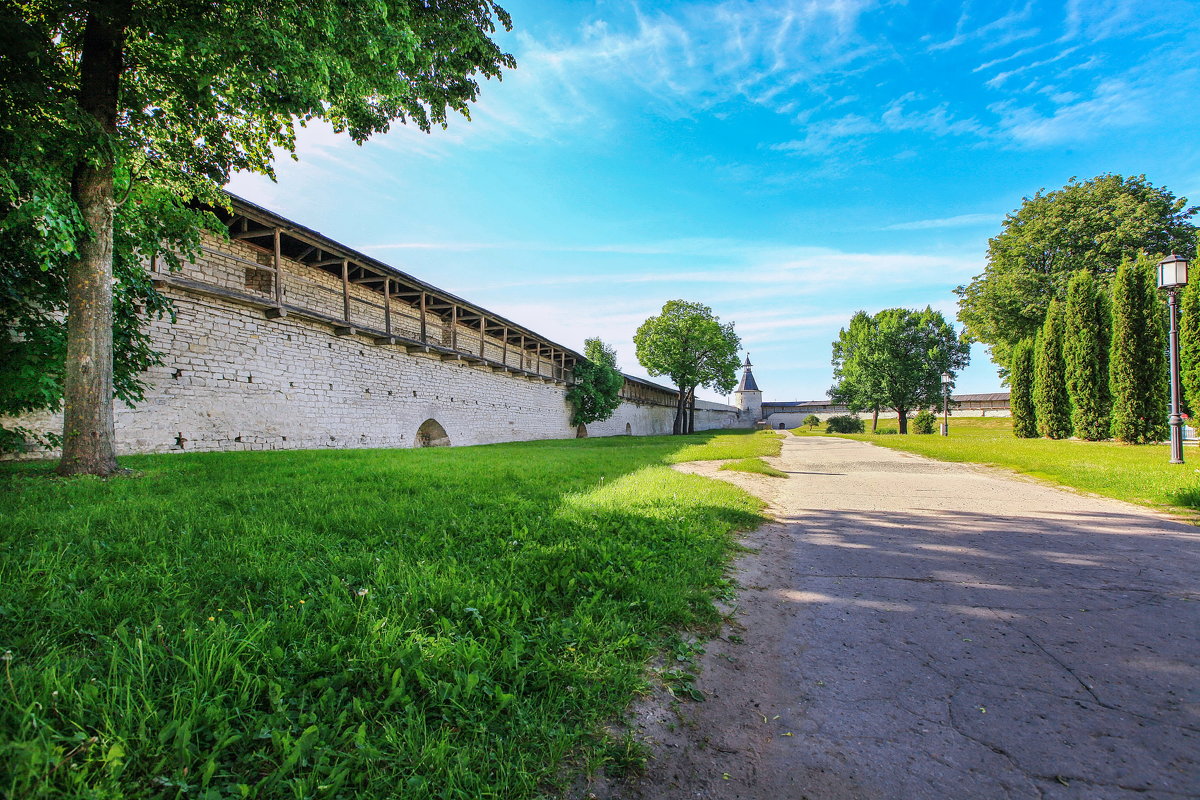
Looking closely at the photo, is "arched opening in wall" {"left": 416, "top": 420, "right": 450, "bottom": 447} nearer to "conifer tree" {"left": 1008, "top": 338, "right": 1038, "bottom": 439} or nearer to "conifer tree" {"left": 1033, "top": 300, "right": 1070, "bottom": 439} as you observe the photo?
"conifer tree" {"left": 1033, "top": 300, "right": 1070, "bottom": 439}

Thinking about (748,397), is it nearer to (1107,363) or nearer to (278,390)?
(1107,363)

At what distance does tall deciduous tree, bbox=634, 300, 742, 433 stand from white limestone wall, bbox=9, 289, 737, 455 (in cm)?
2549

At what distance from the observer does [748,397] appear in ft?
230

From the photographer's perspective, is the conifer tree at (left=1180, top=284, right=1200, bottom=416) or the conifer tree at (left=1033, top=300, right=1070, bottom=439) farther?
the conifer tree at (left=1033, top=300, right=1070, bottom=439)

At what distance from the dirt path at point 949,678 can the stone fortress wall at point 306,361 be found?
463 inches

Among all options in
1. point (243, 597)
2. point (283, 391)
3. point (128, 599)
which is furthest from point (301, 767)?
point (283, 391)

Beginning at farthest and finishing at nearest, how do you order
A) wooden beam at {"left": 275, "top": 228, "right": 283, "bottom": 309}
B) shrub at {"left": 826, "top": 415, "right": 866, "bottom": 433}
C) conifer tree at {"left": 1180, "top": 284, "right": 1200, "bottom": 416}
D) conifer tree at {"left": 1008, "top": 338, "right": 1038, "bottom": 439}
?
shrub at {"left": 826, "top": 415, "right": 866, "bottom": 433} < conifer tree at {"left": 1008, "top": 338, "right": 1038, "bottom": 439} < conifer tree at {"left": 1180, "top": 284, "right": 1200, "bottom": 416} < wooden beam at {"left": 275, "top": 228, "right": 283, "bottom": 309}

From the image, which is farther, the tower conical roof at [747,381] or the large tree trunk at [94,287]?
the tower conical roof at [747,381]

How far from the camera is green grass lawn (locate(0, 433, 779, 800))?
4.52 ft

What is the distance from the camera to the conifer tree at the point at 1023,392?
2223cm

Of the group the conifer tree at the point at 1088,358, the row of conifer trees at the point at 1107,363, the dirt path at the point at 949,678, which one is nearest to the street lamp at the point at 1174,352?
the row of conifer trees at the point at 1107,363

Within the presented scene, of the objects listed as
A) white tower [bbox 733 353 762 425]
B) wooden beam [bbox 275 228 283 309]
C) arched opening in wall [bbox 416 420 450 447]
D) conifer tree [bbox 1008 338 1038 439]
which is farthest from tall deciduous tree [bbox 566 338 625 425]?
white tower [bbox 733 353 762 425]

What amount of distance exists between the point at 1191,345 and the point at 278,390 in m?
25.7

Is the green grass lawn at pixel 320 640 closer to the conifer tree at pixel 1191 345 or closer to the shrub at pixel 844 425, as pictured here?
the conifer tree at pixel 1191 345
